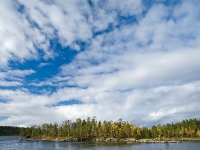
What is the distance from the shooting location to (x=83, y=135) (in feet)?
643

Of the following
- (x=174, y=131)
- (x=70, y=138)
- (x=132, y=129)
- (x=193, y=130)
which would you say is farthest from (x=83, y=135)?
(x=193, y=130)

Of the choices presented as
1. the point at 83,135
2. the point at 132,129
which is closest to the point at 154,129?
the point at 132,129

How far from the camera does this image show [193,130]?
7244 inches

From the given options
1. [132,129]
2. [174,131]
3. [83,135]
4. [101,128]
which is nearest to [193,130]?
[174,131]

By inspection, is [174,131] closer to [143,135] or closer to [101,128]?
[143,135]

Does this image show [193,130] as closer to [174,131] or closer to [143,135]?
[174,131]

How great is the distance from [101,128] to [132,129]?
99.1 ft

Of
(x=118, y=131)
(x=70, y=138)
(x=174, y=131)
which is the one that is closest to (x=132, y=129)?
(x=118, y=131)

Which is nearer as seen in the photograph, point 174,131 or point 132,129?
point 132,129

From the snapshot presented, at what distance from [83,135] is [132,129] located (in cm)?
4923

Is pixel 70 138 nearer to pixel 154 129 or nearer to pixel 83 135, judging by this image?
pixel 83 135

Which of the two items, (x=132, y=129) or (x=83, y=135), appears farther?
(x=83, y=135)

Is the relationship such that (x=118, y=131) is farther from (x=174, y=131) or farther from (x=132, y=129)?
(x=174, y=131)

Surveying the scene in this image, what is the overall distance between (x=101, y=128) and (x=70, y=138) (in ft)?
103
